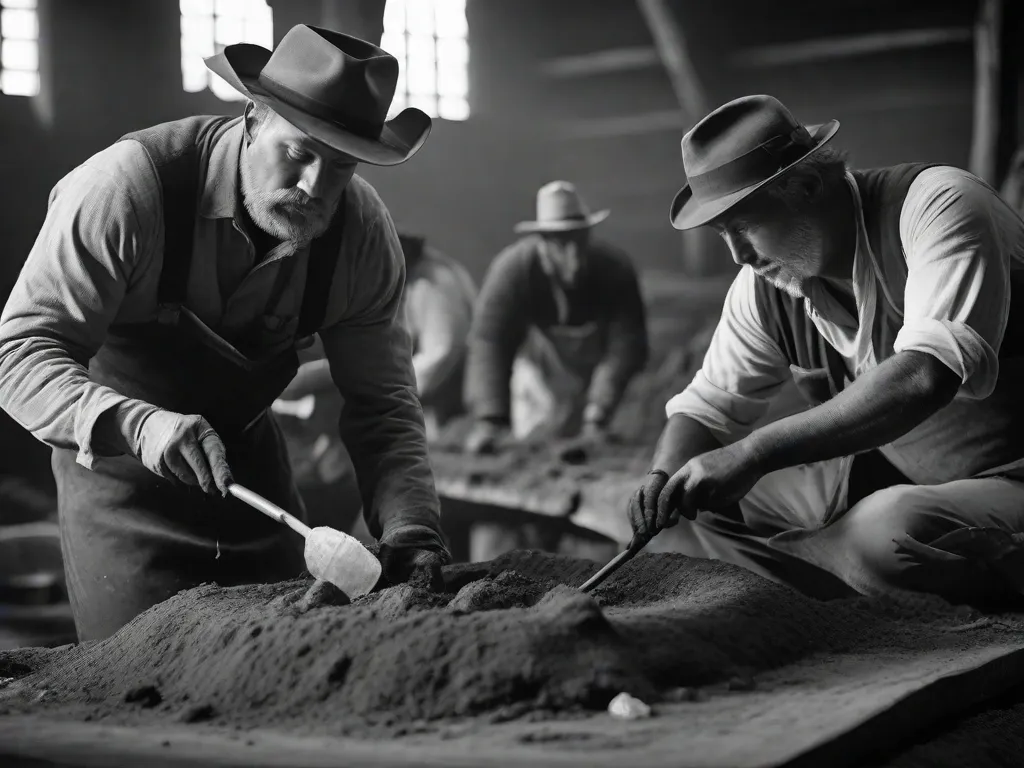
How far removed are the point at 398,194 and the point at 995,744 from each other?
8.44m

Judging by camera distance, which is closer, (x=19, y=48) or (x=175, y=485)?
(x=175, y=485)

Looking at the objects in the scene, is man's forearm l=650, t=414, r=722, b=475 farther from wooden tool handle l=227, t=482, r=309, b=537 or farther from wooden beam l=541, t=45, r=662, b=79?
wooden beam l=541, t=45, r=662, b=79

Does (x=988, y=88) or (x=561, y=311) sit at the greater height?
(x=988, y=88)

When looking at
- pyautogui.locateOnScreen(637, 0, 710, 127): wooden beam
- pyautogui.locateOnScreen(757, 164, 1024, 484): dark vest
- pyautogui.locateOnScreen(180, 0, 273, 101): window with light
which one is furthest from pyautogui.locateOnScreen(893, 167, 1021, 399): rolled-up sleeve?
pyautogui.locateOnScreen(637, 0, 710, 127): wooden beam

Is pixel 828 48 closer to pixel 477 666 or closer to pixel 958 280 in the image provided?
pixel 958 280

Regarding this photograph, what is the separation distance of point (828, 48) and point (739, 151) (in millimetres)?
7895

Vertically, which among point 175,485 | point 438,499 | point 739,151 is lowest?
point 438,499

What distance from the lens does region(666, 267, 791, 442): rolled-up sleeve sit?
319 centimetres

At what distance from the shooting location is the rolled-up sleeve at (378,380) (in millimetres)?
3031

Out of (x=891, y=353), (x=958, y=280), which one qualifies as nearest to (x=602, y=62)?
(x=891, y=353)

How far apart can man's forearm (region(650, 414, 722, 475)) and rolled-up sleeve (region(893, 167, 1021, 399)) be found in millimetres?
644

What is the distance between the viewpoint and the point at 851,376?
10.1ft

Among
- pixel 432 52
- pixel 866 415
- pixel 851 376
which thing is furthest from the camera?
pixel 432 52

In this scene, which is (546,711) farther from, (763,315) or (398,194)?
(398,194)
